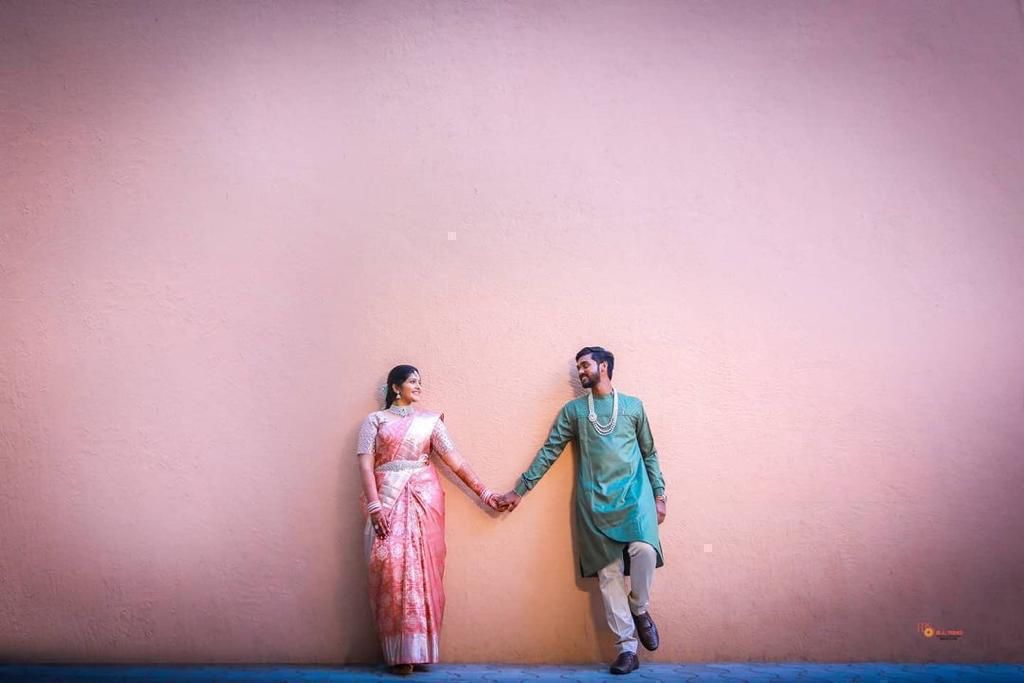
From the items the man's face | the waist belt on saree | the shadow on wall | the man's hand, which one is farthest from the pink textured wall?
the waist belt on saree

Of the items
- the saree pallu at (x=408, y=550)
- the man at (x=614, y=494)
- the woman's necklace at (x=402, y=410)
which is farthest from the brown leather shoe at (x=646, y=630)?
the woman's necklace at (x=402, y=410)

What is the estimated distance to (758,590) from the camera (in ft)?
12.4

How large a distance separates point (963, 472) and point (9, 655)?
5050 mm

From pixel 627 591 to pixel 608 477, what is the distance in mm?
550

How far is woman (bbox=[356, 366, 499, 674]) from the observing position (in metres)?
3.38

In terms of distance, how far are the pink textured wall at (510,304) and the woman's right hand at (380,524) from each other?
1.47 ft

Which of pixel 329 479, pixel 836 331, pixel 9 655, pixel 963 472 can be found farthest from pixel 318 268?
pixel 963 472

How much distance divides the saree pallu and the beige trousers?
800 millimetres

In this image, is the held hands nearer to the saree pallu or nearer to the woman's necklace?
the saree pallu

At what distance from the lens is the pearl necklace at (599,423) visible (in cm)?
365

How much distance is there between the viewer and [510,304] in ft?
13.3

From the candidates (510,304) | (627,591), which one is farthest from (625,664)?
(510,304)

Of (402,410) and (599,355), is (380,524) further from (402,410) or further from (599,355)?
(599,355)

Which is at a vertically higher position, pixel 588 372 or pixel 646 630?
pixel 588 372
